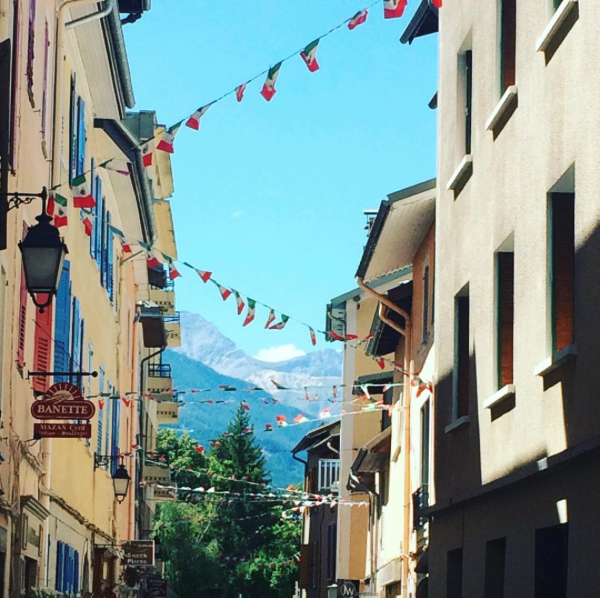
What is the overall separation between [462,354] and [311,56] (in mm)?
4084

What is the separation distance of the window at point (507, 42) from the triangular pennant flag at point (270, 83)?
2.15 m

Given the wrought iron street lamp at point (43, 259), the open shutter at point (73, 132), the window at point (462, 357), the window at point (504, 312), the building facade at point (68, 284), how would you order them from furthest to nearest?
the open shutter at point (73, 132) < the window at point (462, 357) < the building facade at point (68, 284) < the window at point (504, 312) < the wrought iron street lamp at point (43, 259)

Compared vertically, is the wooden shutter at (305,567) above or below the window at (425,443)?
below

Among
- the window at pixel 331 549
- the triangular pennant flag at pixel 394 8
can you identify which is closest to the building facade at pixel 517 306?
the triangular pennant flag at pixel 394 8

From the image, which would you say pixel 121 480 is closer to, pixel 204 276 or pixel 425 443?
pixel 425 443

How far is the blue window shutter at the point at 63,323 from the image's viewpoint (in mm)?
18297

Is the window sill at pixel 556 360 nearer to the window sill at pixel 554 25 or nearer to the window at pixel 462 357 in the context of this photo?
the window sill at pixel 554 25

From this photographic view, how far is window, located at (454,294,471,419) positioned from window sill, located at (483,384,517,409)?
7.02 feet

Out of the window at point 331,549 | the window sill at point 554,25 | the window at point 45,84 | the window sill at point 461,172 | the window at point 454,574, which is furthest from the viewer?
the window at point 331,549

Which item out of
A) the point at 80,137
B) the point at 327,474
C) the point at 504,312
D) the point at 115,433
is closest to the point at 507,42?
the point at 504,312

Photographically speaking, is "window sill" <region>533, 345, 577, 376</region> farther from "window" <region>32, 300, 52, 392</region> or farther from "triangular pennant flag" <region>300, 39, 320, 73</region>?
"window" <region>32, 300, 52, 392</region>

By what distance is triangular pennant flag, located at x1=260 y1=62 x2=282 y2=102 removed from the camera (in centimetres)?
1420

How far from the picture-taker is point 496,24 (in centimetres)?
1473

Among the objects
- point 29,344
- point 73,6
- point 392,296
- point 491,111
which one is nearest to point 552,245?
point 491,111
